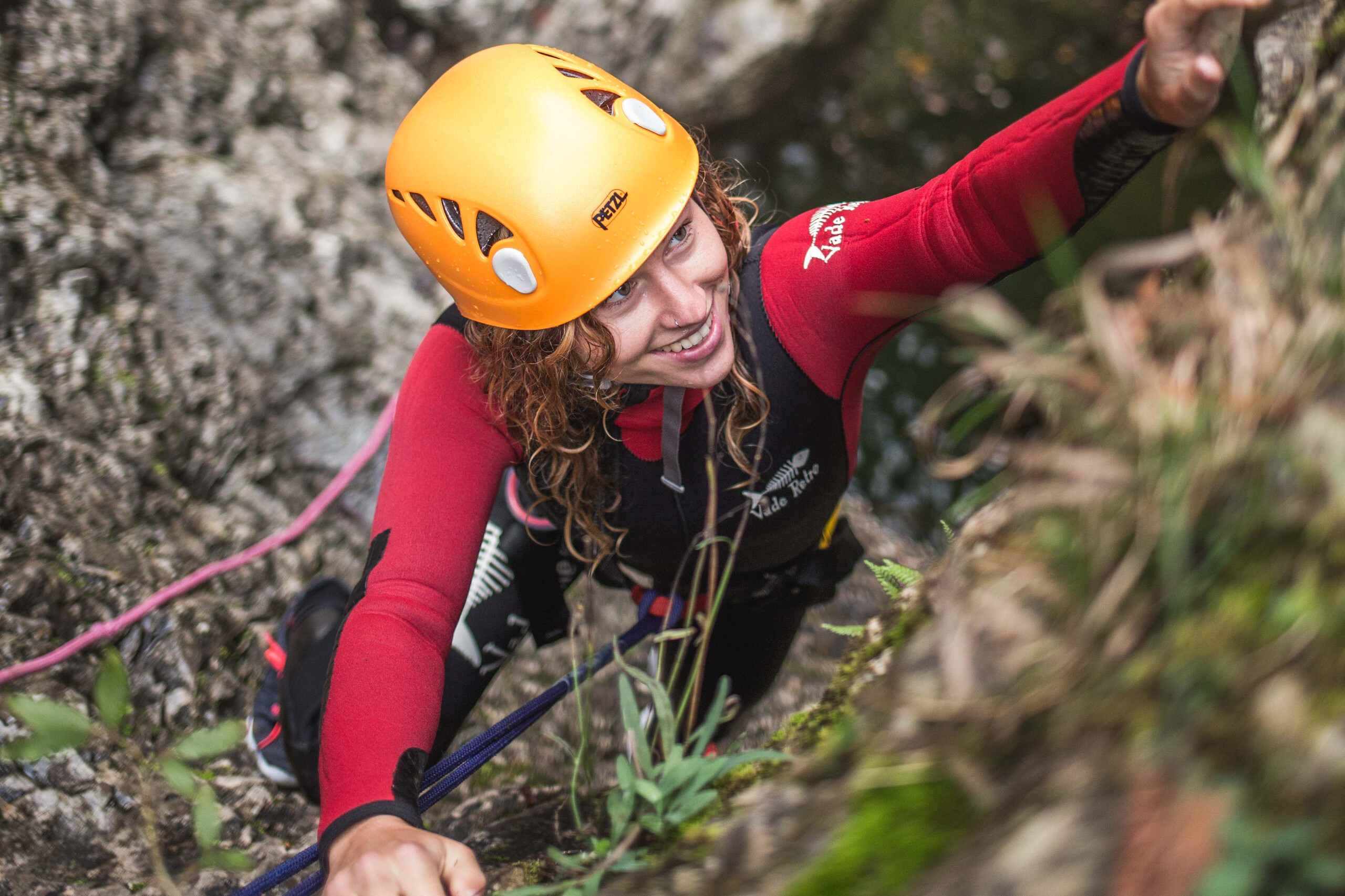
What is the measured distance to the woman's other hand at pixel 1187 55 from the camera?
55.9 inches

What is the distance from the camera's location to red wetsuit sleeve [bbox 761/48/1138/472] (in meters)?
1.83

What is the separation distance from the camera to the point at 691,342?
7.01ft

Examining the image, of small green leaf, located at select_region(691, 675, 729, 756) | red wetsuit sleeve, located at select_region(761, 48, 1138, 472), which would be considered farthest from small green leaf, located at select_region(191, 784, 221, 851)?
red wetsuit sleeve, located at select_region(761, 48, 1138, 472)

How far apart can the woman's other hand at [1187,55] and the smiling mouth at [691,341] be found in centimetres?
104

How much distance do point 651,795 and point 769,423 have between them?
131cm

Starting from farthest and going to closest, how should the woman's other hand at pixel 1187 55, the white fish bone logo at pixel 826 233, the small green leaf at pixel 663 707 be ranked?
1. the white fish bone logo at pixel 826 233
2. the woman's other hand at pixel 1187 55
3. the small green leaf at pixel 663 707

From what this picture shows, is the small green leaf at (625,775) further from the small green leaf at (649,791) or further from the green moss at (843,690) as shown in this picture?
the green moss at (843,690)

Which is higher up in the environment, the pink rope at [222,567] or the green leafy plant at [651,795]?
the green leafy plant at [651,795]

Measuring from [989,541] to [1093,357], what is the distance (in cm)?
29

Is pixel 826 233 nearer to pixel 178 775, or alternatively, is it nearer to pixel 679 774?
pixel 679 774

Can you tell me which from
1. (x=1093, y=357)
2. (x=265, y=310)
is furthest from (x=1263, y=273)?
(x=265, y=310)

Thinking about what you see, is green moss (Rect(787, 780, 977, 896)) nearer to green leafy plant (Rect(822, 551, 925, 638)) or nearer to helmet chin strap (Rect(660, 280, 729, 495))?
green leafy plant (Rect(822, 551, 925, 638))

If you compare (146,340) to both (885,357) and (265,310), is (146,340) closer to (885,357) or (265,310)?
(265,310)

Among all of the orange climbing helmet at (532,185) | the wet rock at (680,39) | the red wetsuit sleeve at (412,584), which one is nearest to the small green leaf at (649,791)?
the red wetsuit sleeve at (412,584)
